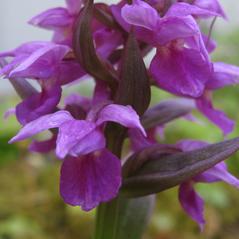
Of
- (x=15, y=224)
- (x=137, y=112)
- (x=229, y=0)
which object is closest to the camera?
(x=137, y=112)

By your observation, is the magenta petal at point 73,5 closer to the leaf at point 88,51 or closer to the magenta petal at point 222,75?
the leaf at point 88,51

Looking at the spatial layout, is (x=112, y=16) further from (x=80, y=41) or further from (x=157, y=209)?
(x=157, y=209)

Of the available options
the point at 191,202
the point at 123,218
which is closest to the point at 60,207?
the point at 123,218

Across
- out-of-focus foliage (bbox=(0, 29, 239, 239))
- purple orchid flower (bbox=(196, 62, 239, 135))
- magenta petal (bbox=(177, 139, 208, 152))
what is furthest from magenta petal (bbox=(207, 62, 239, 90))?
out-of-focus foliage (bbox=(0, 29, 239, 239))

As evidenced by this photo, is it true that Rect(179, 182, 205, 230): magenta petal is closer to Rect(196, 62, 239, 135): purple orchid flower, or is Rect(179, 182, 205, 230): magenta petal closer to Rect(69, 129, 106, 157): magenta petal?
Rect(196, 62, 239, 135): purple orchid flower

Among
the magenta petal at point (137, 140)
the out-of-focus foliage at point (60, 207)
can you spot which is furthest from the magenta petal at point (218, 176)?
the out-of-focus foliage at point (60, 207)

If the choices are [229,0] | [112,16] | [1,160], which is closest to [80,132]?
[112,16]
